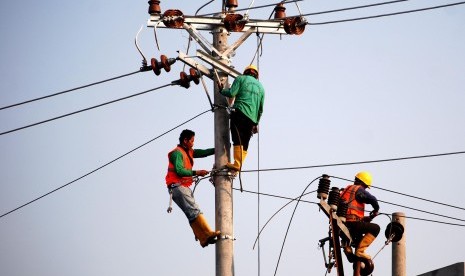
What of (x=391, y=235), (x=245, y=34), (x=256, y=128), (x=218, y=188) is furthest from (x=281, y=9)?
(x=391, y=235)

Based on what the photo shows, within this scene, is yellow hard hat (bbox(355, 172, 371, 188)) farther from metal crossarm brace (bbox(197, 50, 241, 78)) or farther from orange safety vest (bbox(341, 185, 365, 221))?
metal crossarm brace (bbox(197, 50, 241, 78))

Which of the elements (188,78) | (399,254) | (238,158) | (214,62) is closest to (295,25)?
(214,62)

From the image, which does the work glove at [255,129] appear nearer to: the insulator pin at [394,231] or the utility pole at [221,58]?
the utility pole at [221,58]

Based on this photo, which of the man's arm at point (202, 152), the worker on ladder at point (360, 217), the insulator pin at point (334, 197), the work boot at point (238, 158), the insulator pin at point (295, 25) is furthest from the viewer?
the worker on ladder at point (360, 217)

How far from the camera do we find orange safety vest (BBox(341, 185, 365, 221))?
53.1ft

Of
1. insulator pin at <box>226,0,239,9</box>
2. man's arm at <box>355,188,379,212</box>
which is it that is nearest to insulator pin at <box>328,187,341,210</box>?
man's arm at <box>355,188,379,212</box>

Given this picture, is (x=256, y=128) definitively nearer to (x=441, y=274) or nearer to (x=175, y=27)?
(x=175, y=27)

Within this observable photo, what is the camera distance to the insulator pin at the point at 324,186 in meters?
14.7

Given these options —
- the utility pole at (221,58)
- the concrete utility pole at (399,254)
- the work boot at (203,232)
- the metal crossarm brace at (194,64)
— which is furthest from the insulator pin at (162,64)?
the concrete utility pole at (399,254)

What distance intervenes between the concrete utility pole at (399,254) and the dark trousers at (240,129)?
4.13m

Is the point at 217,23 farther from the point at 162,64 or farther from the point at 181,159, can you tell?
the point at 181,159

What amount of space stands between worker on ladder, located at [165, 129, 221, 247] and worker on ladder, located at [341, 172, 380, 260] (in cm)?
238

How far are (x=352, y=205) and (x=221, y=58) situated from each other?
3.49 meters

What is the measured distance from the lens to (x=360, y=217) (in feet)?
53.4
